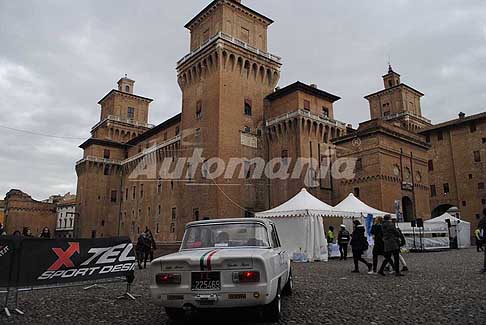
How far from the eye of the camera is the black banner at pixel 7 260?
6.94 m

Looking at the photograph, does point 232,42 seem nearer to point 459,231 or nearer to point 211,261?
point 459,231

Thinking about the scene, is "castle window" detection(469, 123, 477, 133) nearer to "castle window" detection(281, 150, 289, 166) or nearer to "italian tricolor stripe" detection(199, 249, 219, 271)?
"castle window" detection(281, 150, 289, 166)

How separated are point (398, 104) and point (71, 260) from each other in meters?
59.7

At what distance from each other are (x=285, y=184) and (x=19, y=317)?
1184 inches

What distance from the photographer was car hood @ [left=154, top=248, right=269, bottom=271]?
5.23m

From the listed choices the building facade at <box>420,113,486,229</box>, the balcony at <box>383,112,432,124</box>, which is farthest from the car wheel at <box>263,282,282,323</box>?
the balcony at <box>383,112,432,124</box>

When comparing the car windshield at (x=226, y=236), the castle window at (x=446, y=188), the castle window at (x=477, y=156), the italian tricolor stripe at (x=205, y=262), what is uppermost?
the castle window at (x=477, y=156)

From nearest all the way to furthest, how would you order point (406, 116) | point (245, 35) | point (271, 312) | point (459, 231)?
1. point (271, 312)
2. point (459, 231)
3. point (245, 35)
4. point (406, 116)

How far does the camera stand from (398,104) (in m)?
59.0

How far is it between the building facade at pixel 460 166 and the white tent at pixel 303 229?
33088 mm

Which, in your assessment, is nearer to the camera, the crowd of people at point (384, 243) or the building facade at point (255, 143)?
the crowd of people at point (384, 243)

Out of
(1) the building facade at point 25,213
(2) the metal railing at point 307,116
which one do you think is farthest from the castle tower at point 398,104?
(1) the building facade at point 25,213

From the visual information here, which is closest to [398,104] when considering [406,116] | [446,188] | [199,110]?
[406,116]

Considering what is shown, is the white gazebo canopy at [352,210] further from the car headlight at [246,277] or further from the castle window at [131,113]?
the castle window at [131,113]
